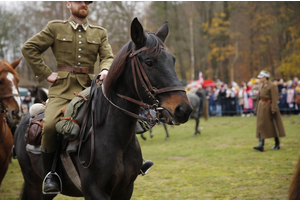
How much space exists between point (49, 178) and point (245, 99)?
63.7ft

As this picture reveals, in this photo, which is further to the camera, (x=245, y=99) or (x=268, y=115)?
(x=245, y=99)

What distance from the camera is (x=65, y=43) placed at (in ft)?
11.5

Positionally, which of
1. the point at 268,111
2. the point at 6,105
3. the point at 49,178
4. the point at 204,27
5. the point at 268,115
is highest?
the point at 204,27

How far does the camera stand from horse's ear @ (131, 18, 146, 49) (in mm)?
2605

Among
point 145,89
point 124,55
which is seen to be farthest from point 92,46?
point 145,89

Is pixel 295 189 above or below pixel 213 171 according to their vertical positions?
above

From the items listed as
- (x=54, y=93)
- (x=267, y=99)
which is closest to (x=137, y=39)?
(x=54, y=93)

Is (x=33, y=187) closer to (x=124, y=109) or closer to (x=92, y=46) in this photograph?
(x=92, y=46)

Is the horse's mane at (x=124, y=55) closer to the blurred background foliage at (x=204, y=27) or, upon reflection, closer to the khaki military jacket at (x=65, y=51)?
the khaki military jacket at (x=65, y=51)

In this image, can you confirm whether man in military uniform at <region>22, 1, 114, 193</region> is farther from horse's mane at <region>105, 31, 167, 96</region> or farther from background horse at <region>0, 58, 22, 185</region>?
background horse at <region>0, 58, 22, 185</region>

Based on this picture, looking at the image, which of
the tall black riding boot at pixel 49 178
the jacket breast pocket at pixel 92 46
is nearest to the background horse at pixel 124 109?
the tall black riding boot at pixel 49 178

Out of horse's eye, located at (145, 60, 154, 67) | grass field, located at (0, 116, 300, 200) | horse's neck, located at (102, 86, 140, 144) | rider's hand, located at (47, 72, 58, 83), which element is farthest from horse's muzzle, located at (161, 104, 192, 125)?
grass field, located at (0, 116, 300, 200)

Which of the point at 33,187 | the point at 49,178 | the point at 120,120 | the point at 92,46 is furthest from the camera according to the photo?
the point at 33,187

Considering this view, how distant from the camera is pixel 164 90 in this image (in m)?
2.46
